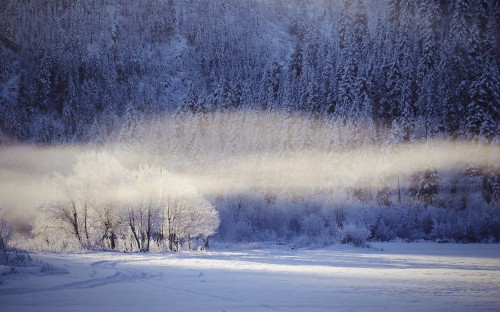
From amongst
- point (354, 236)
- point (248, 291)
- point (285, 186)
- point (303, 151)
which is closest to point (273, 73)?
point (303, 151)

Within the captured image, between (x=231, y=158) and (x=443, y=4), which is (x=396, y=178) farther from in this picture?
(x=443, y=4)

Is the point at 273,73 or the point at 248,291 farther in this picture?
the point at 273,73

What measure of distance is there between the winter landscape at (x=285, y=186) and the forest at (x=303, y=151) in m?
0.37

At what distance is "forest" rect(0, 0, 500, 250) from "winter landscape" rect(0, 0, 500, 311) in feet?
1.22

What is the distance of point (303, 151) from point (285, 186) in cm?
870

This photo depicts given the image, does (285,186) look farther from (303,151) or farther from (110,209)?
(110,209)

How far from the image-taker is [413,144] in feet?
217

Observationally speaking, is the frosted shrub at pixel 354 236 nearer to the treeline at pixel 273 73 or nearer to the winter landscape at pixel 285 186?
the winter landscape at pixel 285 186

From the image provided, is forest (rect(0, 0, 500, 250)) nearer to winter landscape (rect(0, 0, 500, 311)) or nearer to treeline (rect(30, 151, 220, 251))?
treeline (rect(30, 151, 220, 251))

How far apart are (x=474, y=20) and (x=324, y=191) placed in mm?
49195

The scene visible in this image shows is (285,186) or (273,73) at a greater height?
(273,73)

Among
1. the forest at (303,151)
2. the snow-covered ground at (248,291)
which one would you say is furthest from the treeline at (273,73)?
the snow-covered ground at (248,291)

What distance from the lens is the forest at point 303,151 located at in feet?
163

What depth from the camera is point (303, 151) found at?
277ft
